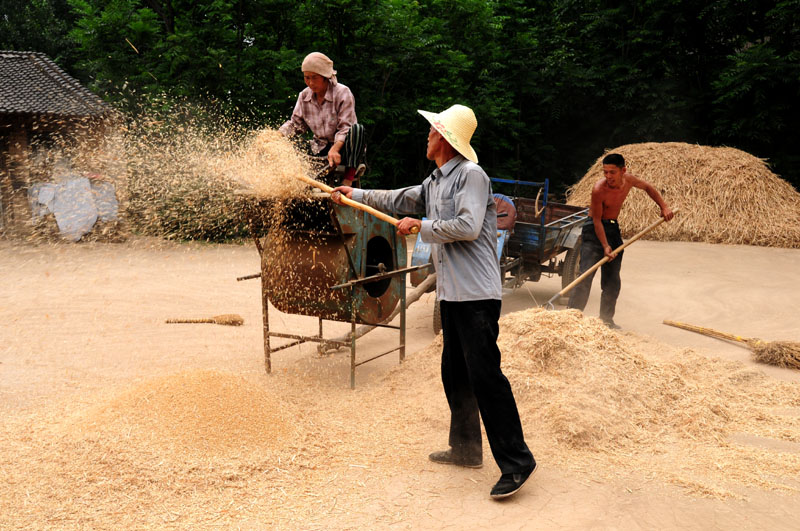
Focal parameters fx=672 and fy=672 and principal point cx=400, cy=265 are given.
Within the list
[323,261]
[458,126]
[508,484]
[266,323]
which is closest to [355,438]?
[508,484]

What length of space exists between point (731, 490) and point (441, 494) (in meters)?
1.53

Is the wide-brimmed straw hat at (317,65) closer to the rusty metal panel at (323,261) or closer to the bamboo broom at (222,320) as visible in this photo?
the rusty metal panel at (323,261)

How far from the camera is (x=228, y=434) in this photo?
3930 millimetres

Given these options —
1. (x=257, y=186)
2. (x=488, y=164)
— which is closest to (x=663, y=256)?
(x=488, y=164)

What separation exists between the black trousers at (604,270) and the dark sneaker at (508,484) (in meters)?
3.94

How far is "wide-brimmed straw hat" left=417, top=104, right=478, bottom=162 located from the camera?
11.7 ft

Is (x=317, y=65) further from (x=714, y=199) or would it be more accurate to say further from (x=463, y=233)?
(x=714, y=199)

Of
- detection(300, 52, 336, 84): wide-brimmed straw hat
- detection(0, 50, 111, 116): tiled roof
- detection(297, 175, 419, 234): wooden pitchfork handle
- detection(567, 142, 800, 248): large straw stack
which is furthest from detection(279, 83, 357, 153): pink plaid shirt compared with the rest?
detection(0, 50, 111, 116): tiled roof

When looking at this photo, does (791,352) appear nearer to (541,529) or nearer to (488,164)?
(541,529)

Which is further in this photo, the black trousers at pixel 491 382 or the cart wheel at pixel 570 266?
the cart wheel at pixel 570 266

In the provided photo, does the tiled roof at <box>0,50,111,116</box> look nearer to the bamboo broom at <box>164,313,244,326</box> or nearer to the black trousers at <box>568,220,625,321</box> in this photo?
the bamboo broom at <box>164,313,244,326</box>

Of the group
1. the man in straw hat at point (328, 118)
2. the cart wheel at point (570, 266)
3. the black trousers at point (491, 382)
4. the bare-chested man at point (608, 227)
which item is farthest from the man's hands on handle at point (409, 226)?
the cart wheel at point (570, 266)

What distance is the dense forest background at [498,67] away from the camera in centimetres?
1384

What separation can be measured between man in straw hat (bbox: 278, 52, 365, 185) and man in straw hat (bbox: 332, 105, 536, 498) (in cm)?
167
